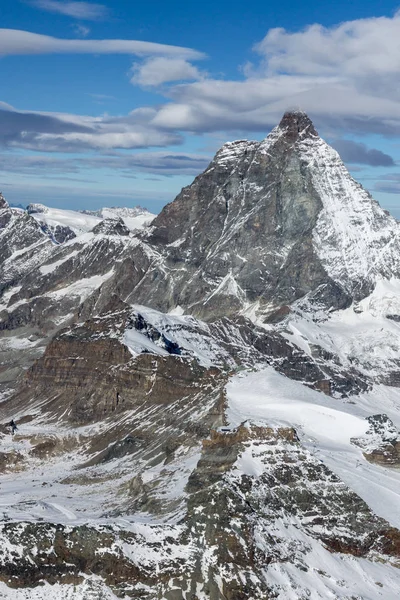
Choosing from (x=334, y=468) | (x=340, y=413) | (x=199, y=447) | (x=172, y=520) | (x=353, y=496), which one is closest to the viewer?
(x=172, y=520)

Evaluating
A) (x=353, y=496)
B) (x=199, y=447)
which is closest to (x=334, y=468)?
(x=353, y=496)

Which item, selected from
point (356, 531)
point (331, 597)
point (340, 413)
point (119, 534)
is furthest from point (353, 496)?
point (340, 413)

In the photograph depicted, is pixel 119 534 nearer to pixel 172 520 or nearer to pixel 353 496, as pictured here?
pixel 172 520

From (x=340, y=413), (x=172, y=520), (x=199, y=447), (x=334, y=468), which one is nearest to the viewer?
(x=172, y=520)

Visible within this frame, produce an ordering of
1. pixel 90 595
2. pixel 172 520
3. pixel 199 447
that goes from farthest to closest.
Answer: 1. pixel 199 447
2. pixel 172 520
3. pixel 90 595

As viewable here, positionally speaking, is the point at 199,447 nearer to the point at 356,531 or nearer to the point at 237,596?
the point at 356,531

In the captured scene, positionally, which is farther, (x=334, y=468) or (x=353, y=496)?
(x=334, y=468)

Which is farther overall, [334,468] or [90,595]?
[334,468]

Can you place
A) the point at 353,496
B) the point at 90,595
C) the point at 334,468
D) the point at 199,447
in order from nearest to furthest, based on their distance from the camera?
the point at 90,595 → the point at 353,496 → the point at 334,468 → the point at 199,447

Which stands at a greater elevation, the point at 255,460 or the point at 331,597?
the point at 255,460
